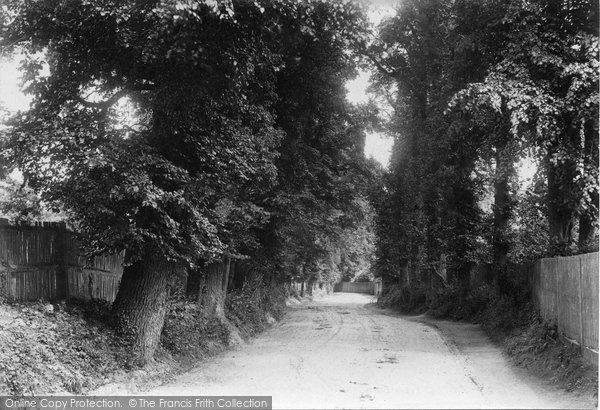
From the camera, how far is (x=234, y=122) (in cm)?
1244

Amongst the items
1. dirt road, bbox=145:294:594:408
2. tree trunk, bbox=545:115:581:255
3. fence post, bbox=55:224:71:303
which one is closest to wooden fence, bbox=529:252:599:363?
tree trunk, bbox=545:115:581:255

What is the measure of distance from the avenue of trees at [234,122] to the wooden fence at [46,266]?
1.99 ft

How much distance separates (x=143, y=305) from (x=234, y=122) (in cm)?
446

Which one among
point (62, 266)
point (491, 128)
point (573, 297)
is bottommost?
point (573, 297)

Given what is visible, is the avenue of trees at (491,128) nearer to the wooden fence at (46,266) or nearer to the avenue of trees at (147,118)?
the avenue of trees at (147,118)

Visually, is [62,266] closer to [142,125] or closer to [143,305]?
[143,305]

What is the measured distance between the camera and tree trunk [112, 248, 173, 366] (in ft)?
35.8

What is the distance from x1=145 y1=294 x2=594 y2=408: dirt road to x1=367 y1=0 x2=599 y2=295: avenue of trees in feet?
13.5

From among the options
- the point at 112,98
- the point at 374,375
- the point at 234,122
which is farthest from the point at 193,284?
the point at 374,375

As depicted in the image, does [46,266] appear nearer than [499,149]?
Yes

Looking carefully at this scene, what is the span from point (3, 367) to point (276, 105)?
40.1ft

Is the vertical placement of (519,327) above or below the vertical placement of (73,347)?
below

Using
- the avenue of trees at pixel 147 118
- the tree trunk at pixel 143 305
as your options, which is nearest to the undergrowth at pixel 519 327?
the avenue of trees at pixel 147 118

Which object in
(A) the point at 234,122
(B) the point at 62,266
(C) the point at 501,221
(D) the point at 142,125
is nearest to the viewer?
(B) the point at 62,266
